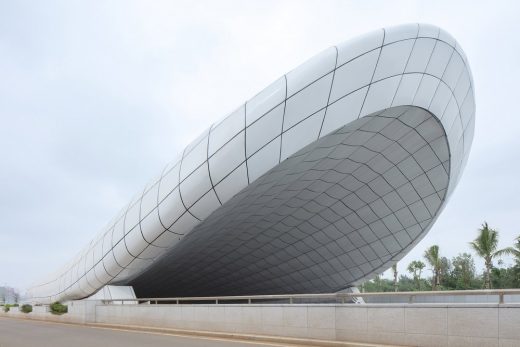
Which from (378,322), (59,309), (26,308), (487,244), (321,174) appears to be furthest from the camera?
(487,244)

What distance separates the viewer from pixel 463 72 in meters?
19.6

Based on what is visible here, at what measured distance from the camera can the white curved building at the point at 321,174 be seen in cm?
1571

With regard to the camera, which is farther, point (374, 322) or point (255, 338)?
point (255, 338)

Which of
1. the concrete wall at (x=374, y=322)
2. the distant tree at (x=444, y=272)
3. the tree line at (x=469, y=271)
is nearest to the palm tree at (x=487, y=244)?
the tree line at (x=469, y=271)

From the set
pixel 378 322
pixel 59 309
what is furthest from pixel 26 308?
pixel 378 322

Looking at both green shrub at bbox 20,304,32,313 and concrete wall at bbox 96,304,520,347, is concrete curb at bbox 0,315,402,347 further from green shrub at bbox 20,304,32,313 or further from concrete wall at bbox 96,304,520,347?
green shrub at bbox 20,304,32,313

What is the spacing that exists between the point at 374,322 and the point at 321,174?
1216cm

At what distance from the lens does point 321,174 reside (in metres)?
21.8

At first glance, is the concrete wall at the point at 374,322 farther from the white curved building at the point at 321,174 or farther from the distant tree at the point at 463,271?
the distant tree at the point at 463,271

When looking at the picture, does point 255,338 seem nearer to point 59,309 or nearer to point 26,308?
point 59,309

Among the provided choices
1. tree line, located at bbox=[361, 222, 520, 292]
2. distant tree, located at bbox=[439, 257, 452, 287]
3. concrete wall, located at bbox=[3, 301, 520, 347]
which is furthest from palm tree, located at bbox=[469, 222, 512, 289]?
concrete wall, located at bbox=[3, 301, 520, 347]

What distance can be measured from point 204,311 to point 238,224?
1144 centimetres

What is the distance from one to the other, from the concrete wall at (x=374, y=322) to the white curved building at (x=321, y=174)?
4.60 metres

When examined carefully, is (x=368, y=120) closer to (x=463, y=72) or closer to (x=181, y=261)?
(x=463, y=72)
